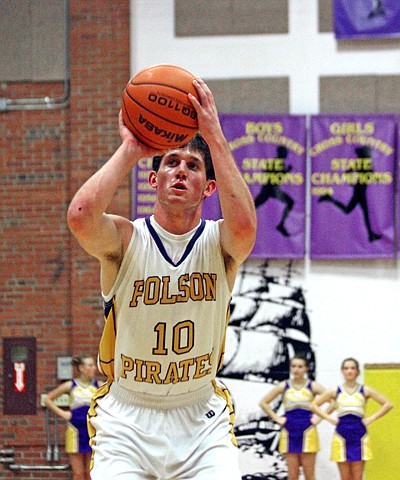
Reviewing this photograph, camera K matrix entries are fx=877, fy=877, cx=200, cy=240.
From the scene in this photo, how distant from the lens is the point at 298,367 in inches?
402

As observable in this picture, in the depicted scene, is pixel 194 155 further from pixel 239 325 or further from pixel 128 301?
pixel 239 325

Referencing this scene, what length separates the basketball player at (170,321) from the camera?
11.5 ft

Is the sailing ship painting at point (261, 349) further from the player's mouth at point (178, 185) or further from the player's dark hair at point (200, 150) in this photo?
the player's mouth at point (178, 185)

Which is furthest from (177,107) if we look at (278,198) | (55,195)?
(55,195)

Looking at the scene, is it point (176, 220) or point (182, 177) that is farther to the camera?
point (176, 220)

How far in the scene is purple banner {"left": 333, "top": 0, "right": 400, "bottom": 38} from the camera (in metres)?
10.9

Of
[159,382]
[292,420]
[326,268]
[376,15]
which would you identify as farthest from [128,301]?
[376,15]

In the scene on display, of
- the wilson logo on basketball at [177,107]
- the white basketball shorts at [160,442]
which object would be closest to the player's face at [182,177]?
the wilson logo on basketball at [177,107]

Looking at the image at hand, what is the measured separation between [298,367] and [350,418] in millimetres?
822

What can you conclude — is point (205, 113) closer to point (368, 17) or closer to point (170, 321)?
point (170, 321)

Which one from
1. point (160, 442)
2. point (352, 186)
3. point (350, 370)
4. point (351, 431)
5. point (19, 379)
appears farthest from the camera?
point (19, 379)

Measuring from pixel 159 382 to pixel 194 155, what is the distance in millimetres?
964

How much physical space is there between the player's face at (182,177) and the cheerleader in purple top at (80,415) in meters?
6.76

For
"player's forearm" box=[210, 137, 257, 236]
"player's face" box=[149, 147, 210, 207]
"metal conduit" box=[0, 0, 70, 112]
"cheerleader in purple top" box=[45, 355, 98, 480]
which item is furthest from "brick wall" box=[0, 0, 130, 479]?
"player's forearm" box=[210, 137, 257, 236]
